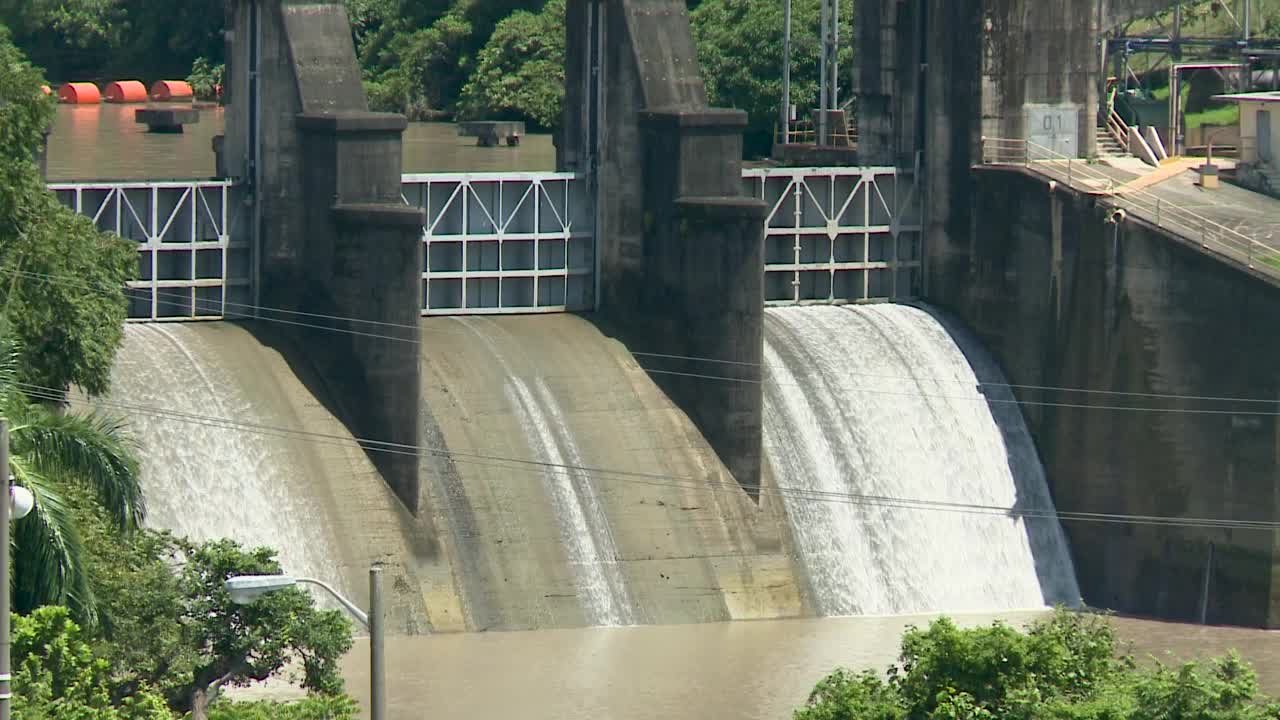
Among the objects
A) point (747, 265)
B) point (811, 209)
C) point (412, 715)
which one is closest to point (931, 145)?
point (811, 209)

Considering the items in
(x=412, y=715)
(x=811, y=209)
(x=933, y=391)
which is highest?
(x=811, y=209)

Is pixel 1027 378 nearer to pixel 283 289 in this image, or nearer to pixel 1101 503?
pixel 1101 503

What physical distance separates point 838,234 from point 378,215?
47.7 ft

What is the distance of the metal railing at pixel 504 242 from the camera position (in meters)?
53.3

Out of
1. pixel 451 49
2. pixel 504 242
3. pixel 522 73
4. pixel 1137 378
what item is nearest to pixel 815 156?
pixel 504 242

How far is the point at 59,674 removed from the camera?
30594 mm

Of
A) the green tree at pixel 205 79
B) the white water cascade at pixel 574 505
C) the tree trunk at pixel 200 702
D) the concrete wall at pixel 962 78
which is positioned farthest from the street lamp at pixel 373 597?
the green tree at pixel 205 79

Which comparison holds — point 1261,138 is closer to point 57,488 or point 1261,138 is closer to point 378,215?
point 378,215

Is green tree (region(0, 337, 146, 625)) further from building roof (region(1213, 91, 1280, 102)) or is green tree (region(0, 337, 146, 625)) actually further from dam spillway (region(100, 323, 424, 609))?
building roof (region(1213, 91, 1280, 102))

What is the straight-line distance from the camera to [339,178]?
48.4 meters

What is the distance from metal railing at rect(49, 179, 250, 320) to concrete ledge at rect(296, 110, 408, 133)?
8.65ft

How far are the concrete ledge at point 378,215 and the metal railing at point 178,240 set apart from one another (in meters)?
3.22

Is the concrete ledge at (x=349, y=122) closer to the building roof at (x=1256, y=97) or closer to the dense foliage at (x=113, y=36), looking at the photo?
the building roof at (x=1256, y=97)

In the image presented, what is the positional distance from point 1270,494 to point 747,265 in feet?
37.7
